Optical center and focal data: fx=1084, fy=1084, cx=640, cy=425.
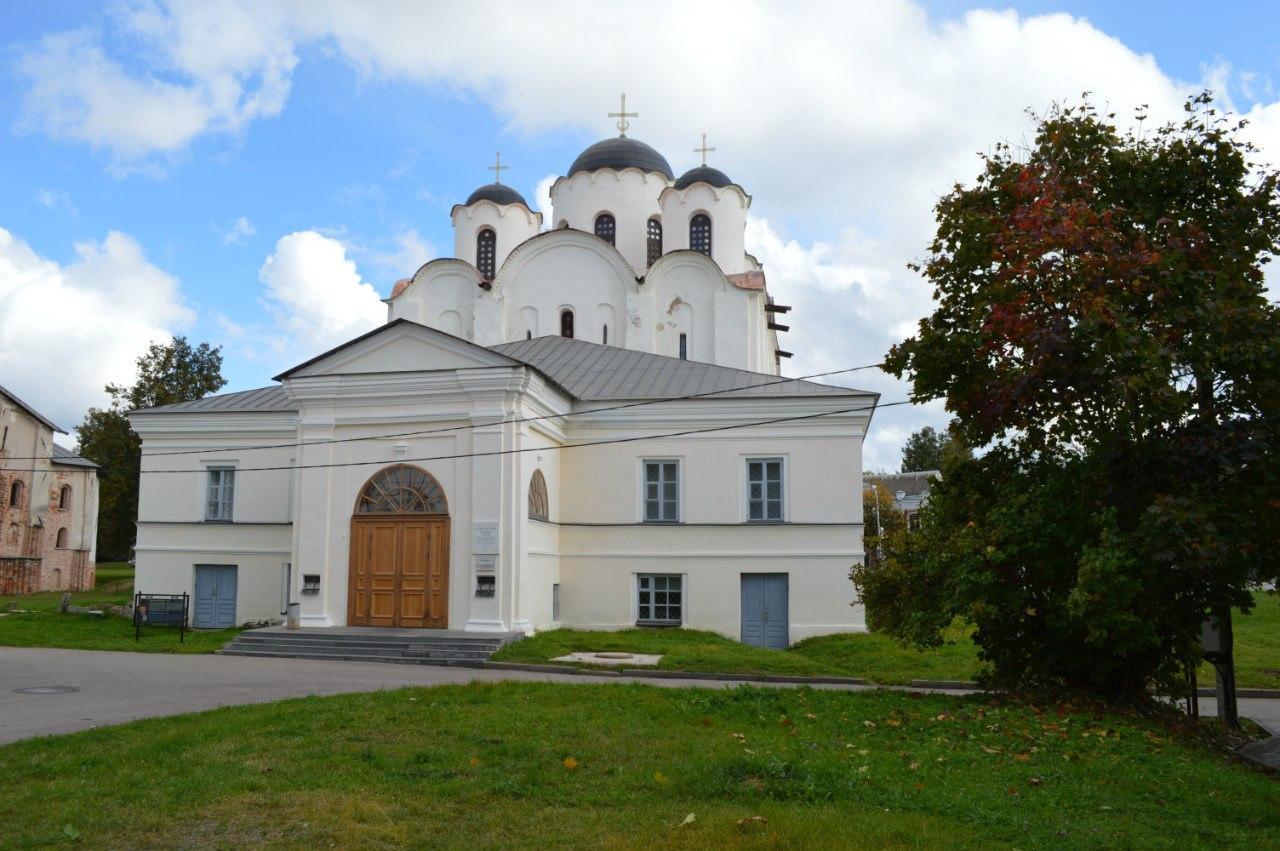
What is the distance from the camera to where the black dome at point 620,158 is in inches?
1485

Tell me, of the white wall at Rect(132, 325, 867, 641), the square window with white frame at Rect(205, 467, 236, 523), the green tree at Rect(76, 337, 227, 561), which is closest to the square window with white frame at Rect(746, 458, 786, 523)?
the white wall at Rect(132, 325, 867, 641)

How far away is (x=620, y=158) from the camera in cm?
3781

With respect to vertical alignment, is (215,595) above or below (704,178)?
below

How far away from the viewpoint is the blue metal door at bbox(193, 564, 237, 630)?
997 inches

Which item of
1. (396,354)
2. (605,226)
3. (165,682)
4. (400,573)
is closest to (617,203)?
(605,226)

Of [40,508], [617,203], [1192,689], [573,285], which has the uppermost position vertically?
[617,203]

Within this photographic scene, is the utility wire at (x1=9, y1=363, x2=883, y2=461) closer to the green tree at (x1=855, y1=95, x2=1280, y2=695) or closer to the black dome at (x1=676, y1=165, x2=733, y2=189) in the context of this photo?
the green tree at (x1=855, y1=95, x2=1280, y2=695)

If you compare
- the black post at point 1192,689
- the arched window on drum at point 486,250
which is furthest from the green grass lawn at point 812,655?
the arched window on drum at point 486,250

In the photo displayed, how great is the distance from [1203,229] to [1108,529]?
13.4ft

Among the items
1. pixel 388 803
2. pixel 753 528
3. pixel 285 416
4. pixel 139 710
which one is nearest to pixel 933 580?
pixel 388 803

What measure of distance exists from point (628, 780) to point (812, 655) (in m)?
13.9

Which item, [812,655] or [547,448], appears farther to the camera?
[547,448]

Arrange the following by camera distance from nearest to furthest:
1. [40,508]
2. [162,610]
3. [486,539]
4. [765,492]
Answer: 1. [486,539]
2. [162,610]
3. [765,492]
4. [40,508]

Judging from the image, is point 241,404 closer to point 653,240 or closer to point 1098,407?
point 653,240
